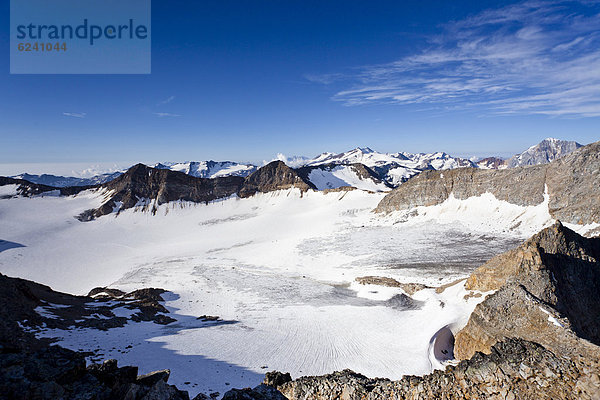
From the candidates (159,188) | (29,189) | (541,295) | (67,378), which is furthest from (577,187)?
(29,189)

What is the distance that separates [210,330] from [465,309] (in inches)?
901

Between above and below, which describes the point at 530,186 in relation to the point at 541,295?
above

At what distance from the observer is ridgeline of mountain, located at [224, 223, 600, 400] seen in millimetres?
8320

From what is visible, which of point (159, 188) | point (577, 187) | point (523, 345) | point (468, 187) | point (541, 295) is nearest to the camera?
point (523, 345)

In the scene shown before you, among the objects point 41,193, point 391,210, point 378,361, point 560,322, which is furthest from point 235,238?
point 41,193

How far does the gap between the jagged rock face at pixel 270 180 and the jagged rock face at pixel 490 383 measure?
11597 centimetres

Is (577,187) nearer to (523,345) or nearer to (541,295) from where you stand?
(541,295)

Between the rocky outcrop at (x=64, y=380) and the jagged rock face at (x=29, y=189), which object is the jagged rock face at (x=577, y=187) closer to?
the rocky outcrop at (x=64, y=380)

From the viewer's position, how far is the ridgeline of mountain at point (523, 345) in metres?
8.32

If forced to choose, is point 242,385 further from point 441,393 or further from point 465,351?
point 465,351

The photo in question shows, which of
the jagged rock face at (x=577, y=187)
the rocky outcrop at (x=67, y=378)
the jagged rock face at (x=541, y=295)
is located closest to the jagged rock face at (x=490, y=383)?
the rocky outcrop at (x=67, y=378)

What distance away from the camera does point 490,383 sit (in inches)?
336

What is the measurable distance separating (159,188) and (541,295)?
128400mm

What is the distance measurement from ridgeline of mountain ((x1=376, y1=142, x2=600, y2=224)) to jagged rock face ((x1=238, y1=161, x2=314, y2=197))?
5633 cm
